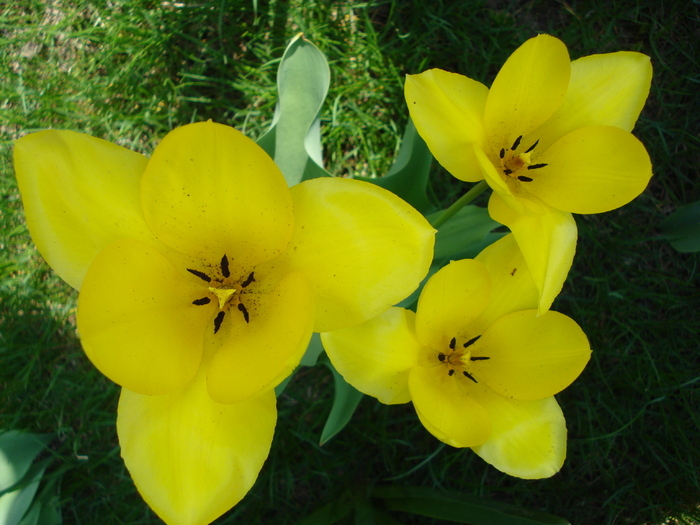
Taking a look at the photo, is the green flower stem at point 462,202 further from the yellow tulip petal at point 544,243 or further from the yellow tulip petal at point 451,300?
the yellow tulip petal at point 451,300

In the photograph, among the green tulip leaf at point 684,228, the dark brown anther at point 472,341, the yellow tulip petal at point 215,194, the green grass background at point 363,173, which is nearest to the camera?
the yellow tulip petal at point 215,194

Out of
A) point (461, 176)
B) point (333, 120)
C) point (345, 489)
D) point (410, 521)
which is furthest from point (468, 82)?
point (410, 521)

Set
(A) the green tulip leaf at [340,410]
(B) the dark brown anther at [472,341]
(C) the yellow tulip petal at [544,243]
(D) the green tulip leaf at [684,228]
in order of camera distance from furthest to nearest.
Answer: (D) the green tulip leaf at [684,228] → (A) the green tulip leaf at [340,410] → (B) the dark brown anther at [472,341] → (C) the yellow tulip petal at [544,243]

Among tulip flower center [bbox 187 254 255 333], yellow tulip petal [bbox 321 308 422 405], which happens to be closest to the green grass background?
yellow tulip petal [bbox 321 308 422 405]

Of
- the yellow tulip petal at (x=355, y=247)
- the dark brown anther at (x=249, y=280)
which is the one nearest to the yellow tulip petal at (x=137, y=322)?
the dark brown anther at (x=249, y=280)

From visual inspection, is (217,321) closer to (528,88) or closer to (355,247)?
(355,247)
